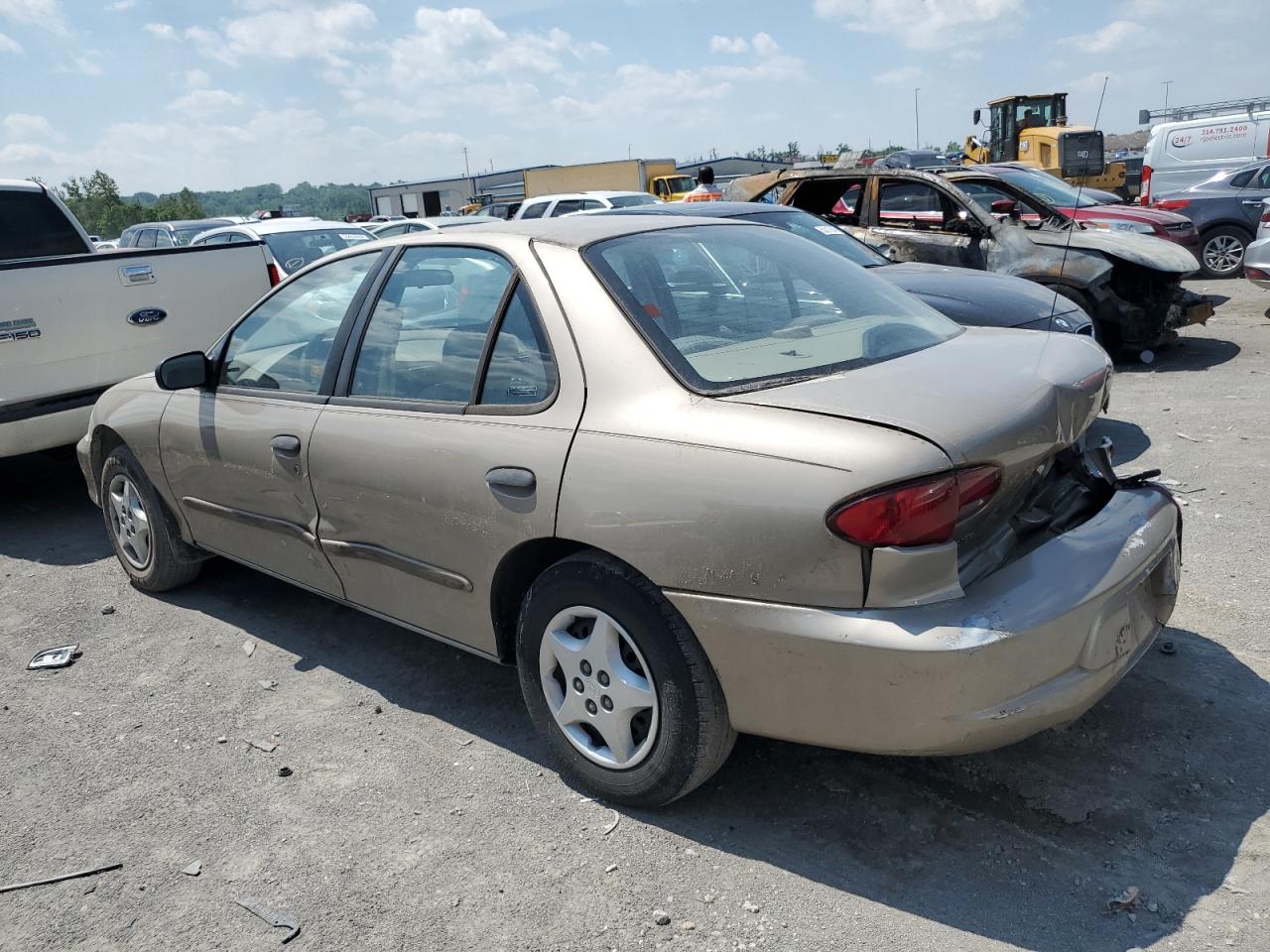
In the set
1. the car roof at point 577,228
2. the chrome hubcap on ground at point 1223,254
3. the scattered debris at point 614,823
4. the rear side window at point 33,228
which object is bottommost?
the scattered debris at point 614,823

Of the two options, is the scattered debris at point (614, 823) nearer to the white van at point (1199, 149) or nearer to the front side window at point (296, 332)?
the front side window at point (296, 332)

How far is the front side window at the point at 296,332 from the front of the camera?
3.87 meters

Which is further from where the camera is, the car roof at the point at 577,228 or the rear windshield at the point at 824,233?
the rear windshield at the point at 824,233

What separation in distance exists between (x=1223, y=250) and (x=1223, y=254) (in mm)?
55

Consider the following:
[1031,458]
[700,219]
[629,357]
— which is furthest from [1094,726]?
[700,219]

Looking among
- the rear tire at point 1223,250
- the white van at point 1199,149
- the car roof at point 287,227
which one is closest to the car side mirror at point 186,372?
the car roof at point 287,227

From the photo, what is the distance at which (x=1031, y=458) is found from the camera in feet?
8.73

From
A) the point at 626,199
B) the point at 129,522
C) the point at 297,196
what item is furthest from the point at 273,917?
the point at 297,196

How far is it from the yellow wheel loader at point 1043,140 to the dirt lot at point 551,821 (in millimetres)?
24162

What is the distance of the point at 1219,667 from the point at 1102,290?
5.49 metres

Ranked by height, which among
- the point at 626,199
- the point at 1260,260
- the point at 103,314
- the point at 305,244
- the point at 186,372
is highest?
the point at 626,199

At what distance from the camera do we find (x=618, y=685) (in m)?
2.88

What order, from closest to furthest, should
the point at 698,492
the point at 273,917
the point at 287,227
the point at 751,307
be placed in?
1. the point at 698,492
2. the point at 273,917
3. the point at 751,307
4. the point at 287,227

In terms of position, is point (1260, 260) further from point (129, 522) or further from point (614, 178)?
point (614, 178)
